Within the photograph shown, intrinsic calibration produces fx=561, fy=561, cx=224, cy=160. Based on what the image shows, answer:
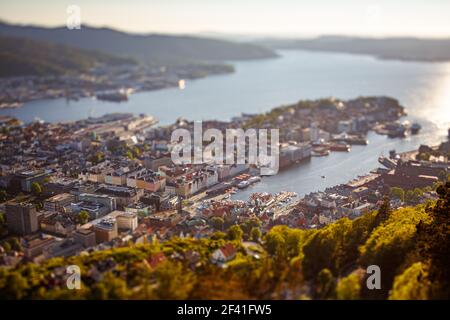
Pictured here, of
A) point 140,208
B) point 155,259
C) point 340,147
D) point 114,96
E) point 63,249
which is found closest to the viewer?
A: point 155,259

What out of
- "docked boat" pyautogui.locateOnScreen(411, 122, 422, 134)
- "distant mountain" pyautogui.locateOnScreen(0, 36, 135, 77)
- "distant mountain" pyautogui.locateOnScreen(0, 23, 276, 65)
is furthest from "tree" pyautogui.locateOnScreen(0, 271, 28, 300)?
"distant mountain" pyautogui.locateOnScreen(0, 23, 276, 65)

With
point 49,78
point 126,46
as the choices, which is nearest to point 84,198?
point 49,78

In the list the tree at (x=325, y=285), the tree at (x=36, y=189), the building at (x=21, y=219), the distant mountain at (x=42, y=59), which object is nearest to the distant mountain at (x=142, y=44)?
the distant mountain at (x=42, y=59)

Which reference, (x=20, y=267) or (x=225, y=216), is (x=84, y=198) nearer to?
(x=225, y=216)

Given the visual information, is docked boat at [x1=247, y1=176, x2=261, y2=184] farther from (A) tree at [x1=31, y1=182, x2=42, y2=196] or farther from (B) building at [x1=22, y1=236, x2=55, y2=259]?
(B) building at [x1=22, y1=236, x2=55, y2=259]

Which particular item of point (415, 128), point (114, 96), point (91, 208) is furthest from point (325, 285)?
point (114, 96)

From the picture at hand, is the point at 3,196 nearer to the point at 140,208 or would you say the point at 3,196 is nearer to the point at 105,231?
the point at 140,208
